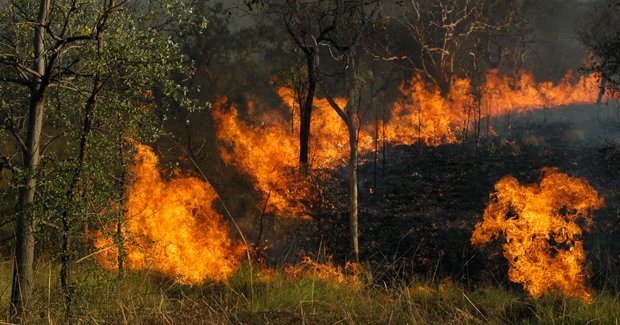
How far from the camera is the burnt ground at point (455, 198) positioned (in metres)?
22.5

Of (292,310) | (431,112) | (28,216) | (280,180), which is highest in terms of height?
(431,112)

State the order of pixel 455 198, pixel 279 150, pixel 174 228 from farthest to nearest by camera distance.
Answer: pixel 455 198 < pixel 279 150 < pixel 174 228

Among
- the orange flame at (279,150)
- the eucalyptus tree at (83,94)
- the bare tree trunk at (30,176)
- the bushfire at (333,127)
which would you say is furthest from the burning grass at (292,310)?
the bushfire at (333,127)

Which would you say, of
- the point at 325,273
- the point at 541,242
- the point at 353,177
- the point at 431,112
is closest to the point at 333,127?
the point at 431,112

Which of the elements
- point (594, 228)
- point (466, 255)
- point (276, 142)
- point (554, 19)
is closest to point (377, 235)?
point (466, 255)

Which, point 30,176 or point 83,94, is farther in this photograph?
point 83,94

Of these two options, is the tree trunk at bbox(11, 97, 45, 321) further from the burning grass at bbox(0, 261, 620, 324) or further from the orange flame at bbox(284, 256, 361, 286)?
the orange flame at bbox(284, 256, 361, 286)

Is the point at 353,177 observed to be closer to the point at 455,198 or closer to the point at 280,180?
the point at 280,180

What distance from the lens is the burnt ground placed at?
22531mm

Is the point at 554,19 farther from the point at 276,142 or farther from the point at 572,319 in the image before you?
the point at 572,319

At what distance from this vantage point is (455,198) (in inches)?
1230

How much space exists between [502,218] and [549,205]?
1937mm

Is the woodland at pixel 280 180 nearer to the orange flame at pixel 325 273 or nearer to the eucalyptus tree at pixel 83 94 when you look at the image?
the eucalyptus tree at pixel 83 94

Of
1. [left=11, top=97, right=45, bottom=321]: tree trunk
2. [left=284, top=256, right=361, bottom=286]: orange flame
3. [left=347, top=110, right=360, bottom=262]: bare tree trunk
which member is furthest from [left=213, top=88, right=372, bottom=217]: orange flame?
[left=11, top=97, right=45, bottom=321]: tree trunk
